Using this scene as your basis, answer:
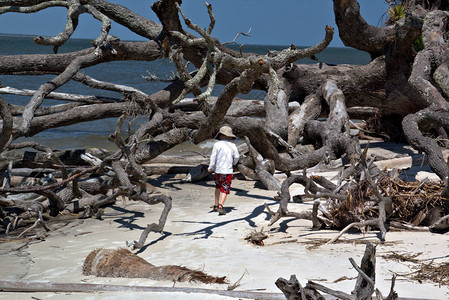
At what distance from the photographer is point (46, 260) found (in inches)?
230

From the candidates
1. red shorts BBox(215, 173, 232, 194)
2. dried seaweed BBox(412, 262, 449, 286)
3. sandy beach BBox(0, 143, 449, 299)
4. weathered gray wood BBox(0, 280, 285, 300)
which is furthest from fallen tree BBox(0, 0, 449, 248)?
weathered gray wood BBox(0, 280, 285, 300)

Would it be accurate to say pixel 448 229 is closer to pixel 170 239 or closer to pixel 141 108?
pixel 170 239

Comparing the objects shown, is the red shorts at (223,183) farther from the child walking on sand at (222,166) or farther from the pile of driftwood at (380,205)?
the pile of driftwood at (380,205)

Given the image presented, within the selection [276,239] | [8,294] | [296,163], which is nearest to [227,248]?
[276,239]

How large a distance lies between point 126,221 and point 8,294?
2.89m

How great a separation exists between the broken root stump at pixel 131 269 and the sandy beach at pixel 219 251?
84 mm

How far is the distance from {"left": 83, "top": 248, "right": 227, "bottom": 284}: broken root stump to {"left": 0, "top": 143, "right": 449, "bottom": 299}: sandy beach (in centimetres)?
8

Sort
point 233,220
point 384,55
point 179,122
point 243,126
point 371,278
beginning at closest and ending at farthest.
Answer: point 371,278 < point 233,220 < point 243,126 < point 179,122 < point 384,55

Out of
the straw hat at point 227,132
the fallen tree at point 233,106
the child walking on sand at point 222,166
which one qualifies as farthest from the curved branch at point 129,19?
the child walking on sand at point 222,166

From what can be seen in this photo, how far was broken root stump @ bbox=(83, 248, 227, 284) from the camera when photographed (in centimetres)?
493

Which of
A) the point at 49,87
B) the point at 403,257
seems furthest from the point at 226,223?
the point at 49,87

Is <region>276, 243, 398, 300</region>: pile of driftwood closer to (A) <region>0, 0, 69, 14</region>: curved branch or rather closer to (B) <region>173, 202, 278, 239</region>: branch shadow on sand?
(B) <region>173, 202, 278, 239</region>: branch shadow on sand

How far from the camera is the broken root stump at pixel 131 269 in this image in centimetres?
493

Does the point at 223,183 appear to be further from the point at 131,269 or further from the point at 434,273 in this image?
the point at 434,273
